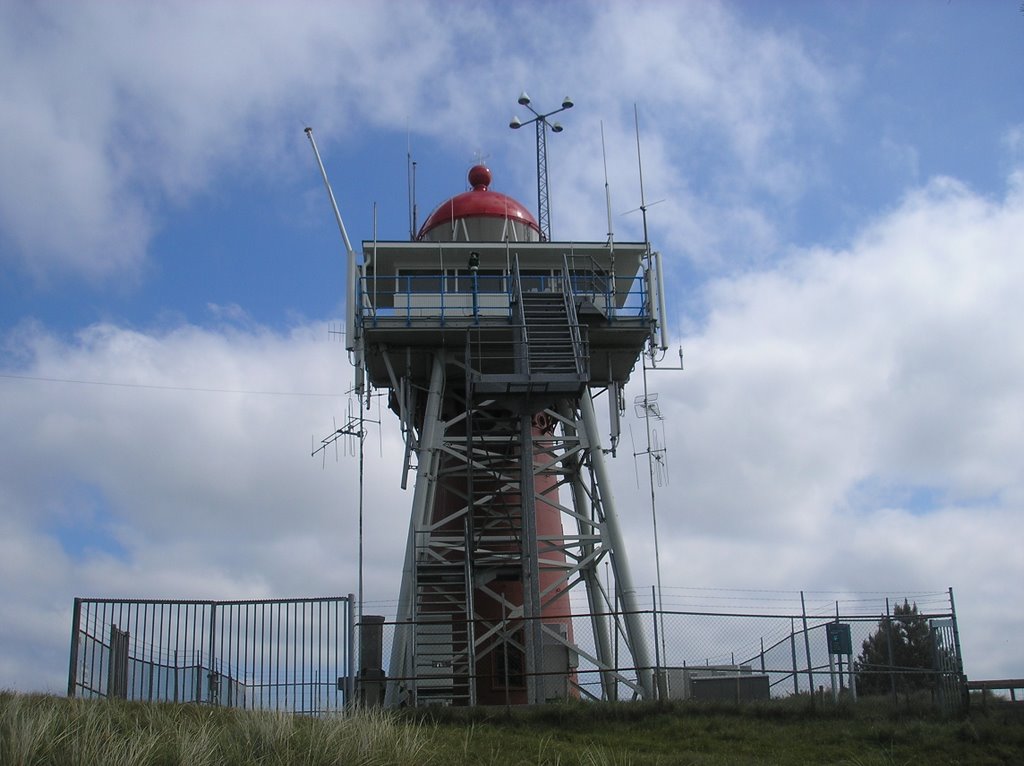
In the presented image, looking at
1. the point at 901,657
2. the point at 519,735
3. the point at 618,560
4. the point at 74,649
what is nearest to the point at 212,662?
the point at 74,649

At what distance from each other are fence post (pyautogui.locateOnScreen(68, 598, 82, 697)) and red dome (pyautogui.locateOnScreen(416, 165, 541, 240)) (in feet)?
53.2

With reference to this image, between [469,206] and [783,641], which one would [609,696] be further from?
[469,206]

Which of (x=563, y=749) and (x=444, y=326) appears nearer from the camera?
(x=563, y=749)

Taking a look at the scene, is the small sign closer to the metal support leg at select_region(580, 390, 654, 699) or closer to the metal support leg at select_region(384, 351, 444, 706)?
the metal support leg at select_region(580, 390, 654, 699)

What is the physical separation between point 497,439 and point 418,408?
10.2ft

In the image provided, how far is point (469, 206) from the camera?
3300 cm

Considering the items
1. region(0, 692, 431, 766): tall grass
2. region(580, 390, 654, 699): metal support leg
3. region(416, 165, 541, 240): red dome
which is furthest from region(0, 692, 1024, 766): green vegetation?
region(416, 165, 541, 240): red dome

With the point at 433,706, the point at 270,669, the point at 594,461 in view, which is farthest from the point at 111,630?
the point at 594,461

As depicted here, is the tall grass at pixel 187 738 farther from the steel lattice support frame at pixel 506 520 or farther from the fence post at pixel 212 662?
the steel lattice support frame at pixel 506 520

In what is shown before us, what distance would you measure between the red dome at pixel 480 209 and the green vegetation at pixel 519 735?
645 inches

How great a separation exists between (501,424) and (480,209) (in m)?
6.97

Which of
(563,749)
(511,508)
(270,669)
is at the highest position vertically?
(511,508)

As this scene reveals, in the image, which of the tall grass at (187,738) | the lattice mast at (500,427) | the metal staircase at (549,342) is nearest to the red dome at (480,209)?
the lattice mast at (500,427)

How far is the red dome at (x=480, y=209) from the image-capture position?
32875 millimetres
